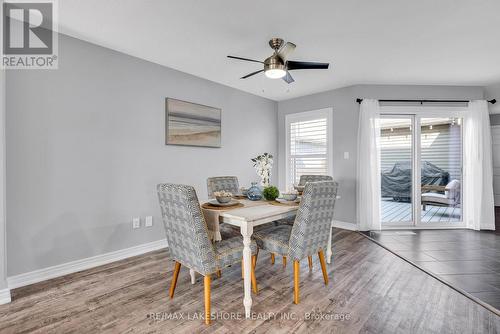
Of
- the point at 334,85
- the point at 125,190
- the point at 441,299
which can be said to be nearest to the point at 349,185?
the point at 334,85

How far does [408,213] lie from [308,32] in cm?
362

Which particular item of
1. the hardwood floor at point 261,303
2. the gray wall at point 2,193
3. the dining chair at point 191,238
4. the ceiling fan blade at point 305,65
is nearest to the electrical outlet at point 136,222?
the hardwood floor at point 261,303

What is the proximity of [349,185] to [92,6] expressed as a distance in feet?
13.9

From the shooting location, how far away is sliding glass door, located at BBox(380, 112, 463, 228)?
4.38m

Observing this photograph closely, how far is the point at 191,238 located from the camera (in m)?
1.80

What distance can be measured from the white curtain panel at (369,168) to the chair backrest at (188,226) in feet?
10.6

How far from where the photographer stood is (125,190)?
10.1 ft

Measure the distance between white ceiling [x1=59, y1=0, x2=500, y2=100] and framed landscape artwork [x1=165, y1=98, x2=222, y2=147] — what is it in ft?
1.76

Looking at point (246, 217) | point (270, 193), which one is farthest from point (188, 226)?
point (270, 193)

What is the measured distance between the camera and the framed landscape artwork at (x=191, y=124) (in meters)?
3.52

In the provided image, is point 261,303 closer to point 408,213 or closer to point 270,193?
point 270,193

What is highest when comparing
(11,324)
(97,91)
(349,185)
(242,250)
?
(97,91)

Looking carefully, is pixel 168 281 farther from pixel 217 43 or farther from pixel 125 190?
pixel 217 43

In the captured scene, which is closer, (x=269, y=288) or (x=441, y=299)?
(x=441, y=299)
